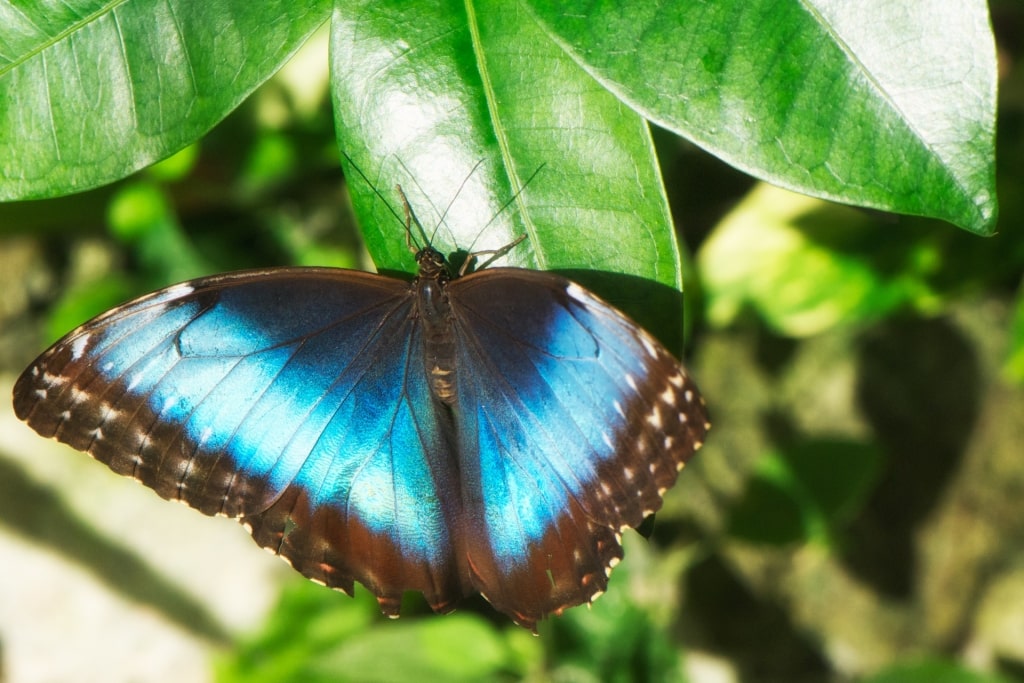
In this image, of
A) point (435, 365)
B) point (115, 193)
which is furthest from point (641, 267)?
point (115, 193)

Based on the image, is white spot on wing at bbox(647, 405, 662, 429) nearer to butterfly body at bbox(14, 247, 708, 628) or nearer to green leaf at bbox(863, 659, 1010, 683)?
butterfly body at bbox(14, 247, 708, 628)

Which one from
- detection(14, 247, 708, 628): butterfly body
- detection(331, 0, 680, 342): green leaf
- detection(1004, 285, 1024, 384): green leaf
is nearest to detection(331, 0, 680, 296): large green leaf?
detection(331, 0, 680, 342): green leaf

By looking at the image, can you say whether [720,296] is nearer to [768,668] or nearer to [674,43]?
[674,43]

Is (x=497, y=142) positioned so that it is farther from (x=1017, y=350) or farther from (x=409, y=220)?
(x=1017, y=350)

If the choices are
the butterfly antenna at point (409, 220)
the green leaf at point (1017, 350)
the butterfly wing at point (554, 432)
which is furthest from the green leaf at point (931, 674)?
the butterfly antenna at point (409, 220)

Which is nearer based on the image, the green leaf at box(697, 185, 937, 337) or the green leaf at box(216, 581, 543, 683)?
the green leaf at box(697, 185, 937, 337)

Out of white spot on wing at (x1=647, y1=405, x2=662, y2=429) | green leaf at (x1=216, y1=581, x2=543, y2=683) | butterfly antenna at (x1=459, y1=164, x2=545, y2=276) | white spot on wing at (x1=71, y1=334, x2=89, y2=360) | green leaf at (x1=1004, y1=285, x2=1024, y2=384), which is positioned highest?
butterfly antenna at (x1=459, y1=164, x2=545, y2=276)

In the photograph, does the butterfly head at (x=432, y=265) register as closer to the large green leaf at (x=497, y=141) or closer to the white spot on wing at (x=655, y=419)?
the large green leaf at (x=497, y=141)
